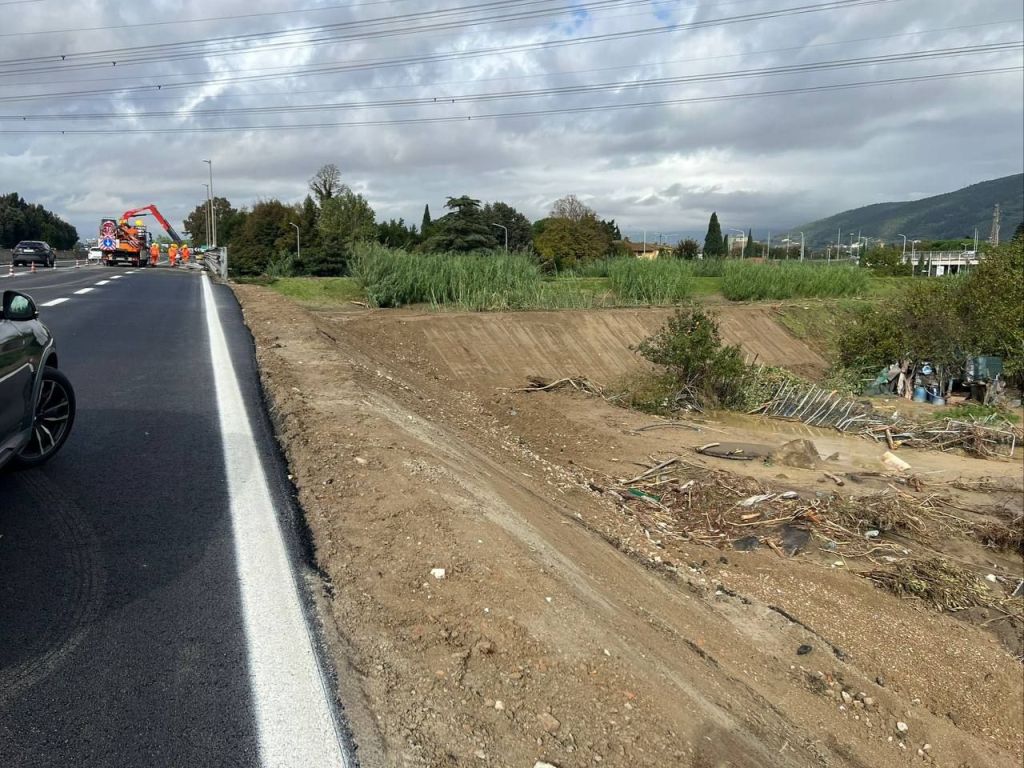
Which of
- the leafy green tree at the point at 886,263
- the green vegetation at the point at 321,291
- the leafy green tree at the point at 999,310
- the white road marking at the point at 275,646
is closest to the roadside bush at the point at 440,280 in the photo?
the green vegetation at the point at 321,291

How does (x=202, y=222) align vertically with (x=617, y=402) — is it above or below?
above

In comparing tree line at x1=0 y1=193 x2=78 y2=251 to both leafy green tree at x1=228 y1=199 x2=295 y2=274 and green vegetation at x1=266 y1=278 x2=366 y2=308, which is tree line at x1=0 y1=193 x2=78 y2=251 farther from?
green vegetation at x1=266 y1=278 x2=366 y2=308

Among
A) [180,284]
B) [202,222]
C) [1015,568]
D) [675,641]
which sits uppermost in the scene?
[202,222]

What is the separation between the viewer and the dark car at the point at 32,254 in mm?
37469

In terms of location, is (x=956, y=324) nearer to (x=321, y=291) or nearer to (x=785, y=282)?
(x=785, y=282)

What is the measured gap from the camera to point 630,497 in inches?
376

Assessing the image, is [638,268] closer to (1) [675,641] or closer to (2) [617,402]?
(2) [617,402]

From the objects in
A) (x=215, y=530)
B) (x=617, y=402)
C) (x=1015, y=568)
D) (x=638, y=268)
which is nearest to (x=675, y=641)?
(x=215, y=530)

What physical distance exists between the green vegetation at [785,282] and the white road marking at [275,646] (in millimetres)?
31342

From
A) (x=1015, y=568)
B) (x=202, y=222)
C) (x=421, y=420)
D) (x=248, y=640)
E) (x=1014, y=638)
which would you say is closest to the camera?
(x=248, y=640)

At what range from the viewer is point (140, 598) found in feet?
11.6

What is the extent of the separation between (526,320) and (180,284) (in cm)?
1113

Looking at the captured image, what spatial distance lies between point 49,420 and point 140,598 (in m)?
2.41

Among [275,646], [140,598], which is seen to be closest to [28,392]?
[140,598]
